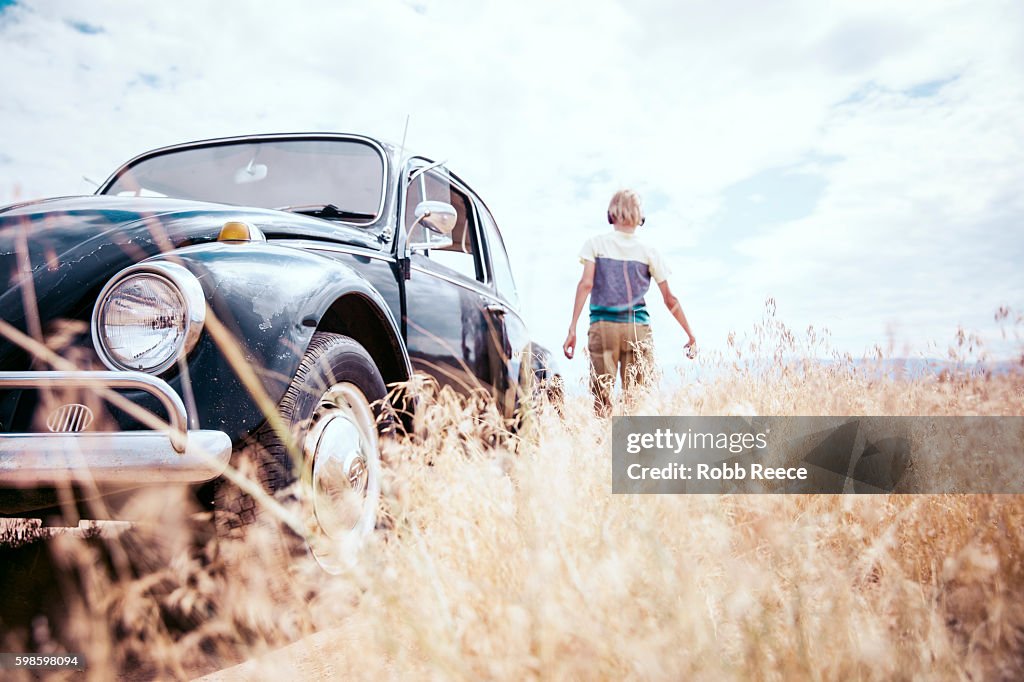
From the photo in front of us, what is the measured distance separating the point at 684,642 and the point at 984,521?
144cm

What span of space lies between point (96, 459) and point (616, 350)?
Answer: 3.31 metres

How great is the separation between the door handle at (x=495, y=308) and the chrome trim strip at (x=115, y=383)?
2844 mm

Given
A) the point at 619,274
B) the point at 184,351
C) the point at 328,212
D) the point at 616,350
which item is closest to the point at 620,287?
the point at 619,274

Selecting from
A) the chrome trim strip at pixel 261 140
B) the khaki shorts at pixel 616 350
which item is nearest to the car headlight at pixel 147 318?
the chrome trim strip at pixel 261 140

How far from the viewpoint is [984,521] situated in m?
2.14

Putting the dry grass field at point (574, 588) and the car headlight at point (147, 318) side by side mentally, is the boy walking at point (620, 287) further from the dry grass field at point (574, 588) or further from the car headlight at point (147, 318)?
the car headlight at point (147, 318)

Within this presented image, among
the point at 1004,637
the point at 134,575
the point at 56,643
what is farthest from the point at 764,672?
the point at 134,575

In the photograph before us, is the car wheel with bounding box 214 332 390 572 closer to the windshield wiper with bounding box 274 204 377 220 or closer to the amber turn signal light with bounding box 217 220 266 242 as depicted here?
the amber turn signal light with bounding box 217 220 266 242

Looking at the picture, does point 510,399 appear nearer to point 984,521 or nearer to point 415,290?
point 415,290

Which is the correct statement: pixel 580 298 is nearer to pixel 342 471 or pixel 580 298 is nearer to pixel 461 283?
pixel 461 283

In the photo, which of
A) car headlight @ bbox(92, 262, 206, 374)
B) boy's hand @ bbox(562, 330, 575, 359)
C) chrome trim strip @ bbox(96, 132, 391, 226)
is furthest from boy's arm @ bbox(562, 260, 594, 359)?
car headlight @ bbox(92, 262, 206, 374)

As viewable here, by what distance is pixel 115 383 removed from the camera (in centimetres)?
162

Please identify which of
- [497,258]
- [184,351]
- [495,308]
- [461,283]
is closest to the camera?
[184,351]

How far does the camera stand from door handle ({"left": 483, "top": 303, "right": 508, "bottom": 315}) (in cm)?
443
